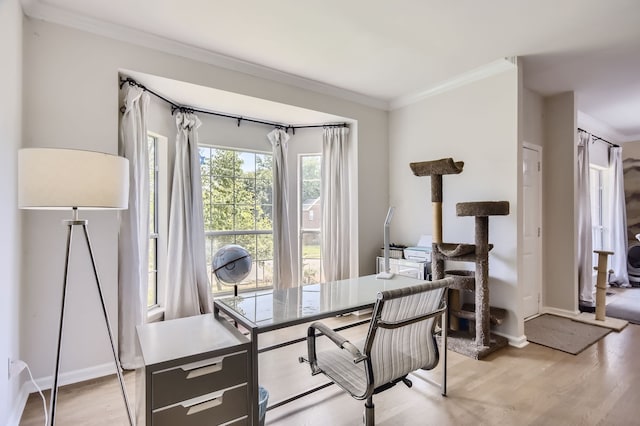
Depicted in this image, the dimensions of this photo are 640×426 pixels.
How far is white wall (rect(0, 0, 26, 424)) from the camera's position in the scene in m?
1.69

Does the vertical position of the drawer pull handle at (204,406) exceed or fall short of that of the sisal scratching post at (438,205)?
it falls short

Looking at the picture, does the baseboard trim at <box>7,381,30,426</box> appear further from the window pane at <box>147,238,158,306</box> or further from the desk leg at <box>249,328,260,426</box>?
the desk leg at <box>249,328,260,426</box>

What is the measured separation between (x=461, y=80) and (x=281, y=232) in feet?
8.45

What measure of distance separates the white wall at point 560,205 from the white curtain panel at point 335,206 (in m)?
2.44

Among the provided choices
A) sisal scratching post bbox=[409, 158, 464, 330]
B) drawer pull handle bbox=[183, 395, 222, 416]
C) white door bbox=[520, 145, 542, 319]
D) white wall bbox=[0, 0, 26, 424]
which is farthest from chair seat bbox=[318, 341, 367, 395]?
white door bbox=[520, 145, 542, 319]

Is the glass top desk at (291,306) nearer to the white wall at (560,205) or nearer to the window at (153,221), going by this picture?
the window at (153,221)

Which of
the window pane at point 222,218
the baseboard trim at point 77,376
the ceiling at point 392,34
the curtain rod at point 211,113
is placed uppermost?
the ceiling at point 392,34

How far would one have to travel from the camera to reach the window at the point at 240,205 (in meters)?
3.67

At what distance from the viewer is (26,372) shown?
2.14 m

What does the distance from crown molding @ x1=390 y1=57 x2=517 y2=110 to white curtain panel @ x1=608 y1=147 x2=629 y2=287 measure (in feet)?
14.2

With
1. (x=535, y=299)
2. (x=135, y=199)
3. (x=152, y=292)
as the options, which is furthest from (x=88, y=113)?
(x=535, y=299)

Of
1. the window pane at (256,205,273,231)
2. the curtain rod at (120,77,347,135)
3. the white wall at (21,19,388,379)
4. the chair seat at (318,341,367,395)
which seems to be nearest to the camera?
the chair seat at (318,341,367,395)

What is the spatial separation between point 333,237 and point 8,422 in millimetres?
2991

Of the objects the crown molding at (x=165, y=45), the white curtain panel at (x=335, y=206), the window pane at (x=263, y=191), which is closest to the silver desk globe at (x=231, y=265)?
the window pane at (x=263, y=191)
